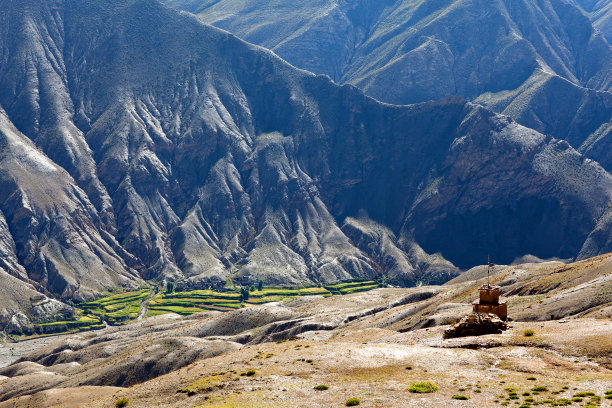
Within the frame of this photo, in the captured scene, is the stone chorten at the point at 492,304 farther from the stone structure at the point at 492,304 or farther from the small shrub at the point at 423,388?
the small shrub at the point at 423,388

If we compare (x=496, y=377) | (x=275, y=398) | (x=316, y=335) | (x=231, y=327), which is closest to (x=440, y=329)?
(x=496, y=377)

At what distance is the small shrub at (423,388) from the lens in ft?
184

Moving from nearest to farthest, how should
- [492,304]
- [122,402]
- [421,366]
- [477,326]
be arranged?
[421,366] → [122,402] → [477,326] → [492,304]

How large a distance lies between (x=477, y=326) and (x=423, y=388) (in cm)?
2158

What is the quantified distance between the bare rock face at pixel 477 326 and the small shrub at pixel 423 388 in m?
19.9

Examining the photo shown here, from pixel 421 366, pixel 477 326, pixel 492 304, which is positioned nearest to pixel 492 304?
pixel 492 304

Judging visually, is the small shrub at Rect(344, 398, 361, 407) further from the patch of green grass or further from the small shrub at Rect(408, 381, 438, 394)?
the patch of green grass

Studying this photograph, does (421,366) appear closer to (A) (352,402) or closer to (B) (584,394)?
(A) (352,402)

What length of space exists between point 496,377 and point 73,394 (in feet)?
224

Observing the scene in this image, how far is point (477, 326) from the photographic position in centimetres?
7575

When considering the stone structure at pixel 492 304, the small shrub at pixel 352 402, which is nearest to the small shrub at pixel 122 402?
the small shrub at pixel 352 402

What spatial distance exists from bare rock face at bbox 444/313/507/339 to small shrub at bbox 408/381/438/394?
785 inches

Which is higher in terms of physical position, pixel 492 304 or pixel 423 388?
pixel 492 304

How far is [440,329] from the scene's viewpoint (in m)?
85.2
